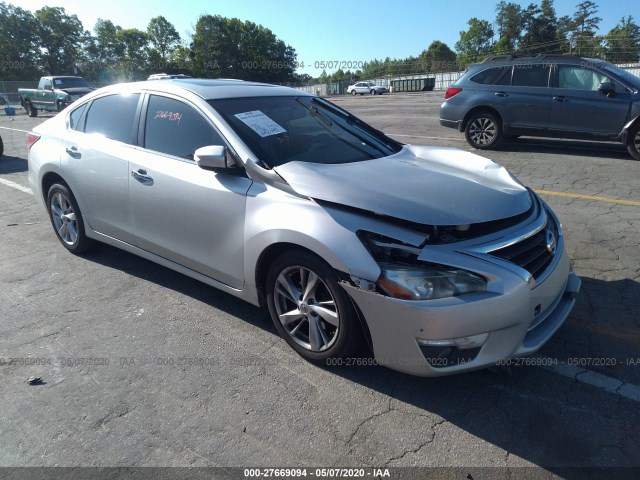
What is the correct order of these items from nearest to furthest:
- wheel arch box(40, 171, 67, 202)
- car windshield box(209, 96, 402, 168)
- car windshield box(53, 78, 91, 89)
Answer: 1. car windshield box(209, 96, 402, 168)
2. wheel arch box(40, 171, 67, 202)
3. car windshield box(53, 78, 91, 89)

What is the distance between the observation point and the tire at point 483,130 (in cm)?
983

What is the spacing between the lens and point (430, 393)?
2.79 m

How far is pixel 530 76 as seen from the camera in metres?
9.51

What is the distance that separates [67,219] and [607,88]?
350 inches

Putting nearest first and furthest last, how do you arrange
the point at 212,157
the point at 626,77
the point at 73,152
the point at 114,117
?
the point at 212,157 < the point at 114,117 < the point at 73,152 < the point at 626,77

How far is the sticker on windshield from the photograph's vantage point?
3469 millimetres

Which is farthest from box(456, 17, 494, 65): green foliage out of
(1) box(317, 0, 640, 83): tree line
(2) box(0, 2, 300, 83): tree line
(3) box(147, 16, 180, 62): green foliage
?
(3) box(147, 16, 180, 62): green foliage

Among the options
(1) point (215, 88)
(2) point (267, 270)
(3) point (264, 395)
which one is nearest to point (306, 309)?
(2) point (267, 270)

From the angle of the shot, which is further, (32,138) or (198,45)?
(198,45)

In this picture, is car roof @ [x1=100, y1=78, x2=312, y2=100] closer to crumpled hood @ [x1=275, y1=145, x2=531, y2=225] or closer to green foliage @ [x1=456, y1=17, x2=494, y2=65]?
crumpled hood @ [x1=275, y1=145, x2=531, y2=225]

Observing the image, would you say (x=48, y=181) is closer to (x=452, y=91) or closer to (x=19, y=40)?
(x=452, y=91)

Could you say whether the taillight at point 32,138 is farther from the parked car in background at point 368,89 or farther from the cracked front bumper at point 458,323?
the parked car in background at point 368,89

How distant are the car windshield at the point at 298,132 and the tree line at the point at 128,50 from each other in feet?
229

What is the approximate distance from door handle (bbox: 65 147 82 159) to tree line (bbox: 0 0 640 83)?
5947 centimetres
